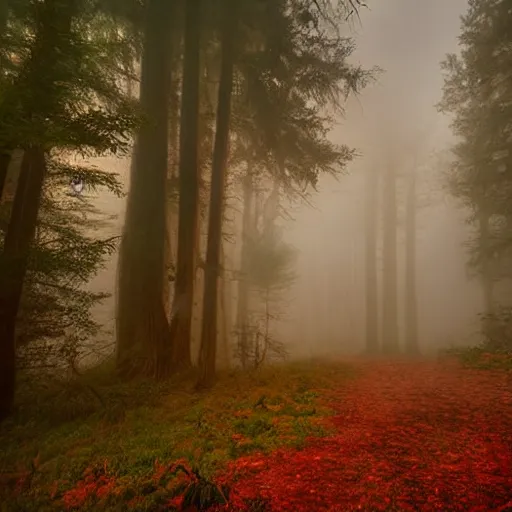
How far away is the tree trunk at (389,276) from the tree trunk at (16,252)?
55.3 feet

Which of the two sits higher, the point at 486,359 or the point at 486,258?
the point at 486,258

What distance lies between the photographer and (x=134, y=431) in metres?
5.48

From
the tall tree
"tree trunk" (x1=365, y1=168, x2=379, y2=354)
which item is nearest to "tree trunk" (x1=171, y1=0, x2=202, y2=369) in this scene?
the tall tree

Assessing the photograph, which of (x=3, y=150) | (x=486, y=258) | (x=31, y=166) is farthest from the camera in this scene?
(x=486, y=258)

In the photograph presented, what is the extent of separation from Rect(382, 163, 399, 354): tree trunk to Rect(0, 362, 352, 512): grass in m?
12.8

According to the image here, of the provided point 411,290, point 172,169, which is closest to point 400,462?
point 172,169

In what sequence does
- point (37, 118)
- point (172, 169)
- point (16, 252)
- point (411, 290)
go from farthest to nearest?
point (411, 290), point (172, 169), point (16, 252), point (37, 118)

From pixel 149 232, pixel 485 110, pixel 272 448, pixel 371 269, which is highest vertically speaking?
pixel 485 110

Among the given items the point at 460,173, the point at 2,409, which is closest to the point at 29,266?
the point at 2,409

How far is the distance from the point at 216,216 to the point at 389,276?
1438 centimetres

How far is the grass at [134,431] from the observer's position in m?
4.19

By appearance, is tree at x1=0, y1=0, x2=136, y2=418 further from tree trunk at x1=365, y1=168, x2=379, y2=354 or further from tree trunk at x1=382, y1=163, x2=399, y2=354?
tree trunk at x1=382, y1=163, x2=399, y2=354

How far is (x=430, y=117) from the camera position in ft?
67.9

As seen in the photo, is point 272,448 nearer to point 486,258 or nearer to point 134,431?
point 134,431
